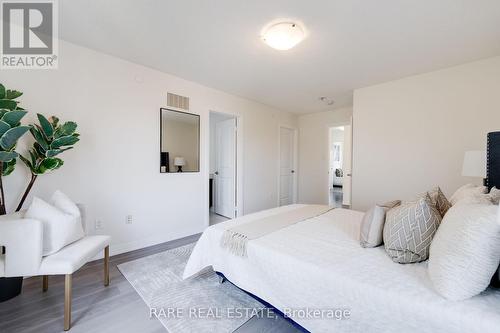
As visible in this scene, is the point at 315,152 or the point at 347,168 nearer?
the point at 315,152

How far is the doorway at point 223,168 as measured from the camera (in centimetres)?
428

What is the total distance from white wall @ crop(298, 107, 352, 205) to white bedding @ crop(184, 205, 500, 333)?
326cm

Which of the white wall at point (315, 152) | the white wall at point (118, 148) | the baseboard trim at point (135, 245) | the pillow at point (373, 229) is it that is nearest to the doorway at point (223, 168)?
the white wall at point (118, 148)

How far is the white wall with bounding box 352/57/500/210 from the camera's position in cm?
263

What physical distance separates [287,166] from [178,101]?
3.14 metres

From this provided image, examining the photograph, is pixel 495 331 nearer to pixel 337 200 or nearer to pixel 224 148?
pixel 224 148

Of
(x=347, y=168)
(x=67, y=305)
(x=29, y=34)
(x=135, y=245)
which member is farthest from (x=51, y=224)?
(x=347, y=168)

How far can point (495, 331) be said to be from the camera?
77 cm

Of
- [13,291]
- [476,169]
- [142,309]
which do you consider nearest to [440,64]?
[476,169]

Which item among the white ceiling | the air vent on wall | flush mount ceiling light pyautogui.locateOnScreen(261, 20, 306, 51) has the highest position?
the white ceiling

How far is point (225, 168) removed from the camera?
14.9 ft

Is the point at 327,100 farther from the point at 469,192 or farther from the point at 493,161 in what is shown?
the point at 469,192

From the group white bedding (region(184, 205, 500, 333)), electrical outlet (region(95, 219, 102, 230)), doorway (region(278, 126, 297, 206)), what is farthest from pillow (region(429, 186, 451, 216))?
doorway (region(278, 126, 297, 206))

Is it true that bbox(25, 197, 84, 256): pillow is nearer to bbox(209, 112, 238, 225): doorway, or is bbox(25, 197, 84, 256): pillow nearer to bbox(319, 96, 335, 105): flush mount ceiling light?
bbox(209, 112, 238, 225): doorway
